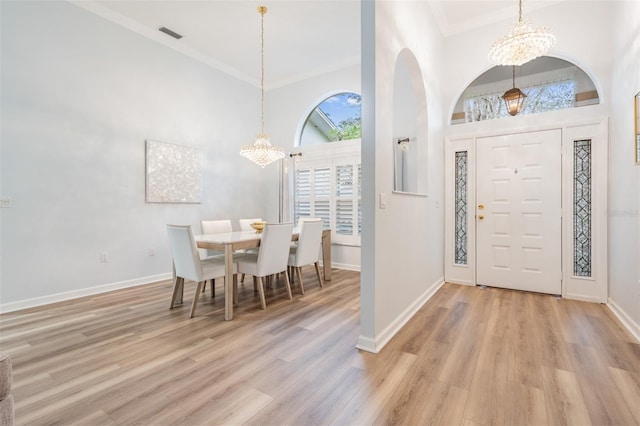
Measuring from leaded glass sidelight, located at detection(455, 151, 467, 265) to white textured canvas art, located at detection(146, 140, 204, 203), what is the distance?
12.9ft

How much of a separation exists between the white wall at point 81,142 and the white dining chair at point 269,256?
1.86m

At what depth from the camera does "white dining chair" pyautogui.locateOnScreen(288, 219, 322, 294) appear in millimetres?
3691

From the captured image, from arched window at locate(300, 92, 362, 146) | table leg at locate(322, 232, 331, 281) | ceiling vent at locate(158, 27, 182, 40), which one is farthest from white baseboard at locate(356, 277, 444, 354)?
ceiling vent at locate(158, 27, 182, 40)

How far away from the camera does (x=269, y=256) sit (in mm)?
3191

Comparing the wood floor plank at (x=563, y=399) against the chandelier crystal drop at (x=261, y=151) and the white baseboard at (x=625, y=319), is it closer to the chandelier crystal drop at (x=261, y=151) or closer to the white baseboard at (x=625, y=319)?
the white baseboard at (x=625, y=319)

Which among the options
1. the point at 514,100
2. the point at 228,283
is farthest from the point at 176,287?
the point at 514,100

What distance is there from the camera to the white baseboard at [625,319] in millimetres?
2360

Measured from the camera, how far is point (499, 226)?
381 centimetres

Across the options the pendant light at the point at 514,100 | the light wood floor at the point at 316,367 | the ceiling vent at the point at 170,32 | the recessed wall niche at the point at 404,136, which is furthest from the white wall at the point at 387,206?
the ceiling vent at the point at 170,32

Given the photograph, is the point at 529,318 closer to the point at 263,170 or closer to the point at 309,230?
the point at 309,230

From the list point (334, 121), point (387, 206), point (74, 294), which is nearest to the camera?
point (387, 206)

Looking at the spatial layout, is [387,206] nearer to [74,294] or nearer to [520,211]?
[520,211]

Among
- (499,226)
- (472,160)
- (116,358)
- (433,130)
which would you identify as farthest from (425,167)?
(116,358)

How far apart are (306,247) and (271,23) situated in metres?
3.05
